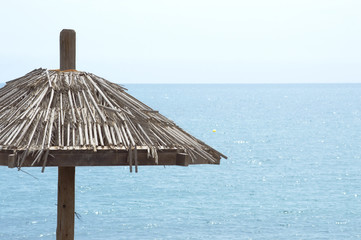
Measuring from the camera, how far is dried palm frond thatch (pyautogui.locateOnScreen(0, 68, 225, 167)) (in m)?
4.57

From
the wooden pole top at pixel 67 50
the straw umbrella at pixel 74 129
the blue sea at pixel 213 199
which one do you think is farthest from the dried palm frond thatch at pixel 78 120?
the blue sea at pixel 213 199

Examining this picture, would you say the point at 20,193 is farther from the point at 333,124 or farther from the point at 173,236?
the point at 333,124

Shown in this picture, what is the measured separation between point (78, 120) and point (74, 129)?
0.37 feet

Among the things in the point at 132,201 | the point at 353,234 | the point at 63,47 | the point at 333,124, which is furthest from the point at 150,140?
the point at 333,124

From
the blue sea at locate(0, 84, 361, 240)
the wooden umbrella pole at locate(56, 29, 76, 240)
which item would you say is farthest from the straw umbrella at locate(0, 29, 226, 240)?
the blue sea at locate(0, 84, 361, 240)

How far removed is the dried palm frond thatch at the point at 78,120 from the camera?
4.57 meters

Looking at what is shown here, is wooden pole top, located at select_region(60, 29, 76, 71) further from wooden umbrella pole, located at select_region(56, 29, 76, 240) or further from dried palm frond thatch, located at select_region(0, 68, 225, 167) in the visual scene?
wooden umbrella pole, located at select_region(56, 29, 76, 240)

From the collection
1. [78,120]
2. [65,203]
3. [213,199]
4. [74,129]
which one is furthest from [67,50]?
[213,199]

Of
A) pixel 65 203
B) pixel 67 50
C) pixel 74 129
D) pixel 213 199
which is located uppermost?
pixel 67 50

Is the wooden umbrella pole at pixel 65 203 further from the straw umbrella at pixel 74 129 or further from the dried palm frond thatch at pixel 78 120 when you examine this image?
the dried palm frond thatch at pixel 78 120

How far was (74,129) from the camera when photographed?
15.4 feet

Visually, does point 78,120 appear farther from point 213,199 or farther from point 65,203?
point 213,199

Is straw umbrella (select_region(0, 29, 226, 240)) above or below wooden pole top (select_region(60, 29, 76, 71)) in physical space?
below

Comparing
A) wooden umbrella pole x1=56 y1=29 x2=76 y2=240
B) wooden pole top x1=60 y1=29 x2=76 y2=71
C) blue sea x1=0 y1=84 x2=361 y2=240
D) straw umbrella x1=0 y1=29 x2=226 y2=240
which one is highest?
wooden pole top x1=60 y1=29 x2=76 y2=71
